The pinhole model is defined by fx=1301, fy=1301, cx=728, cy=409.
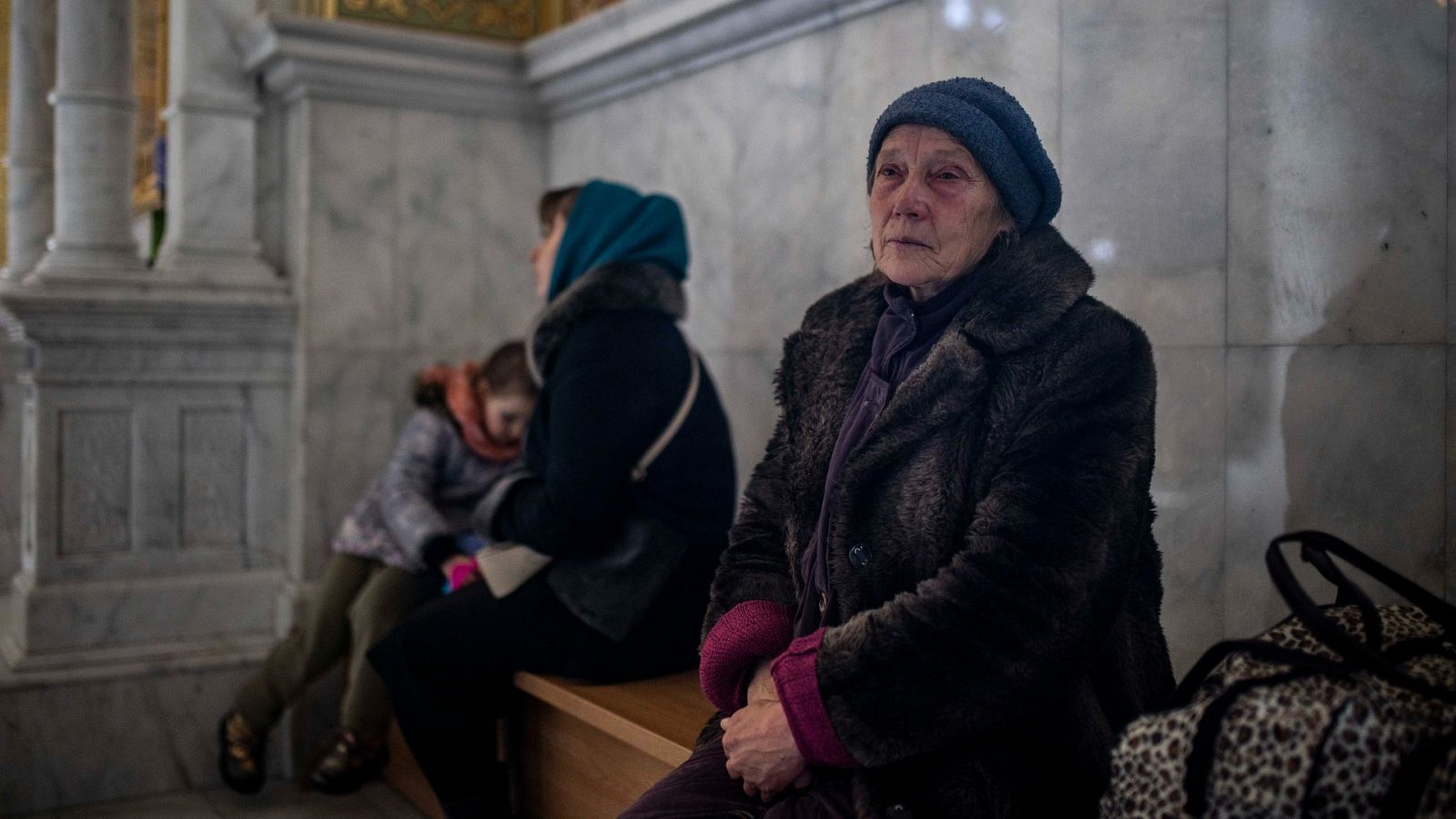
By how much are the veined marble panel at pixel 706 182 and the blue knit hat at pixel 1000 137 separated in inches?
74.0

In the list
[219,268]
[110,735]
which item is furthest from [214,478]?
[110,735]

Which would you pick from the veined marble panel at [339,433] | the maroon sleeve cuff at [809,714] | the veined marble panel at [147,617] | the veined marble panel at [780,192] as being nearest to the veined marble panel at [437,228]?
the veined marble panel at [339,433]

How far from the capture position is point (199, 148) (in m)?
4.37

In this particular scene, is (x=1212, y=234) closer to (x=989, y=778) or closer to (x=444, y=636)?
(x=989, y=778)

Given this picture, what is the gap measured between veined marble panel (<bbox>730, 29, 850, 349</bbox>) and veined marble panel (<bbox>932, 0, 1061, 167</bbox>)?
1.43 feet

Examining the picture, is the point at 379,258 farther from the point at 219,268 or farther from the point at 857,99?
the point at 857,99

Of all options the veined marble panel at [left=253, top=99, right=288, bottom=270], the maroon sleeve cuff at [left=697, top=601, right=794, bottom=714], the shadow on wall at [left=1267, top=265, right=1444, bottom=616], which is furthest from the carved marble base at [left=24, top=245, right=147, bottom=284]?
the shadow on wall at [left=1267, top=265, right=1444, bottom=616]

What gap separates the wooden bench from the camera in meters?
2.66

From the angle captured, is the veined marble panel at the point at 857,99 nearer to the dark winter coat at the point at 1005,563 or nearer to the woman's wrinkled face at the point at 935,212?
the woman's wrinkled face at the point at 935,212

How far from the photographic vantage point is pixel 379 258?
14.8 feet

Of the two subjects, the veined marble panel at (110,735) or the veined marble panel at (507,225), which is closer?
the veined marble panel at (110,735)

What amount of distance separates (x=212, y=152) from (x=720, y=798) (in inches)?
131

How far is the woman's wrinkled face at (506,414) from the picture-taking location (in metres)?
3.74

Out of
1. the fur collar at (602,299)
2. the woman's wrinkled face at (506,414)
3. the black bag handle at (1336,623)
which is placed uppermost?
the fur collar at (602,299)
